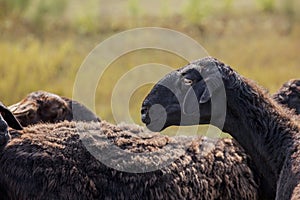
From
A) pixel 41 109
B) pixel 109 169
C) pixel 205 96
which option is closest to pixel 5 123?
pixel 109 169

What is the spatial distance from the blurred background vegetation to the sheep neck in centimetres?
817

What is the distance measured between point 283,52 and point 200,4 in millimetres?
5669

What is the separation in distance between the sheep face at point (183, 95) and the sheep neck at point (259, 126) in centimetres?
23

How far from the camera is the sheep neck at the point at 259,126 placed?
9070 mm

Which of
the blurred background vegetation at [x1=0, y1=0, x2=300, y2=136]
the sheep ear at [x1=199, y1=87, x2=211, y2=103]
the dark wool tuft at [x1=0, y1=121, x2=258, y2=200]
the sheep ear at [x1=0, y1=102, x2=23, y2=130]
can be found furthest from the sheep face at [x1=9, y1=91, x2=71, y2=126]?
the blurred background vegetation at [x1=0, y1=0, x2=300, y2=136]

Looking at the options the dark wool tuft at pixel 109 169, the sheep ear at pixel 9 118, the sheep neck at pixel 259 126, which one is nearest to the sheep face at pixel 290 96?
the dark wool tuft at pixel 109 169

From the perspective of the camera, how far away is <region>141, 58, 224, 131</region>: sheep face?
348 inches

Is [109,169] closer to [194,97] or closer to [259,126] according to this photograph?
[194,97]

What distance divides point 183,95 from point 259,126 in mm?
824

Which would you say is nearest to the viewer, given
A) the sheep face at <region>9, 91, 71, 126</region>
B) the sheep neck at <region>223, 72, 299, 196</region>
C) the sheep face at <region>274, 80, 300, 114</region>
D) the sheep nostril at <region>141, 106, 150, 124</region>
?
the sheep nostril at <region>141, 106, 150, 124</region>

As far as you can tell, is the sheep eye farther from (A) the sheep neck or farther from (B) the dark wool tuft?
(B) the dark wool tuft

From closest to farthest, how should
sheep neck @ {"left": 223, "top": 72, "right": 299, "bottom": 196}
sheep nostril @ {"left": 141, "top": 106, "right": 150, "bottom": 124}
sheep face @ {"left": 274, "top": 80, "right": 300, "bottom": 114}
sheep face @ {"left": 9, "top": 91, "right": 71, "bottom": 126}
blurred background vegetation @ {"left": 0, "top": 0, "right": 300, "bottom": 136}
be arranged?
sheep nostril @ {"left": 141, "top": 106, "right": 150, "bottom": 124} < sheep neck @ {"left": 223, "top": 72, "right": 299, "bottom": 196} < sheep face @ {"left": 274, "top": 80, "right": 300, "bottom": 114} < sheep face @ {"left": 9, "top": 91, "right": 71, "bottom": 126} < blurred background vegetation @ {"left": 0, "top": 0, "right": 300, "bottom": 136}

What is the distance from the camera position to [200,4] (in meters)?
28.1

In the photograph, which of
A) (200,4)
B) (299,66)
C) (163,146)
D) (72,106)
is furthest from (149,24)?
(163,146)
